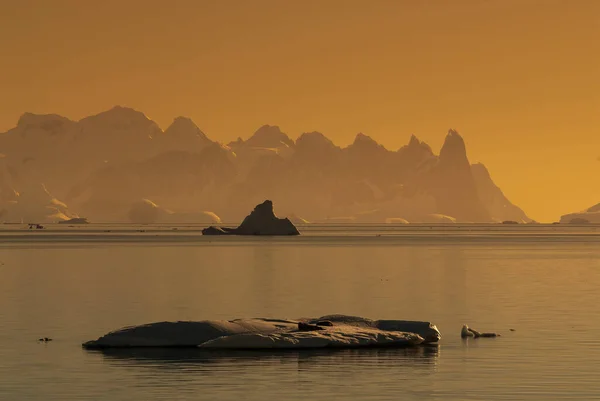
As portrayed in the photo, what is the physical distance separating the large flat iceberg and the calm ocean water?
39.9 inches

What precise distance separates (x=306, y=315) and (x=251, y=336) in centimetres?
1775

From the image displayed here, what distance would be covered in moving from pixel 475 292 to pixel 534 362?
128 feet

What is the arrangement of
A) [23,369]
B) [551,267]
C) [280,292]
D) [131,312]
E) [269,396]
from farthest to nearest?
[551,267]
[280,292]
[131,312]
[23,369]
[269,396]

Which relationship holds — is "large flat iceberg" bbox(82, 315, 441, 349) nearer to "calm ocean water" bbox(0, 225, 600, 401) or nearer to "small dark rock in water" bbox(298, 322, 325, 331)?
"small dark rock in water" bbox(298, 322, 325, 331)

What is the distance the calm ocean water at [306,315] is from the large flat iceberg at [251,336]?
1.01 meters

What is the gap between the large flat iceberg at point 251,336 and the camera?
4719cm

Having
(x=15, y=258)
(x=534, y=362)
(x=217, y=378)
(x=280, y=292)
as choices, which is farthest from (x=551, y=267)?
(x=217, y=378)

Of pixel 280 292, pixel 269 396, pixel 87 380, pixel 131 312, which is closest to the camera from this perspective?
pixel 269 396

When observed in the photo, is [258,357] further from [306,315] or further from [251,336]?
[306,315]

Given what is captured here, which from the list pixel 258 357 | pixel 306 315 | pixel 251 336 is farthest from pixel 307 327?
pixel 306 315

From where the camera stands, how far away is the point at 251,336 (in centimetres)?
4731

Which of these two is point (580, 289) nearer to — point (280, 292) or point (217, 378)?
point (280, 292)

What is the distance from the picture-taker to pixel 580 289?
85.6 m

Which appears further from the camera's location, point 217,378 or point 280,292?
point 280,292
